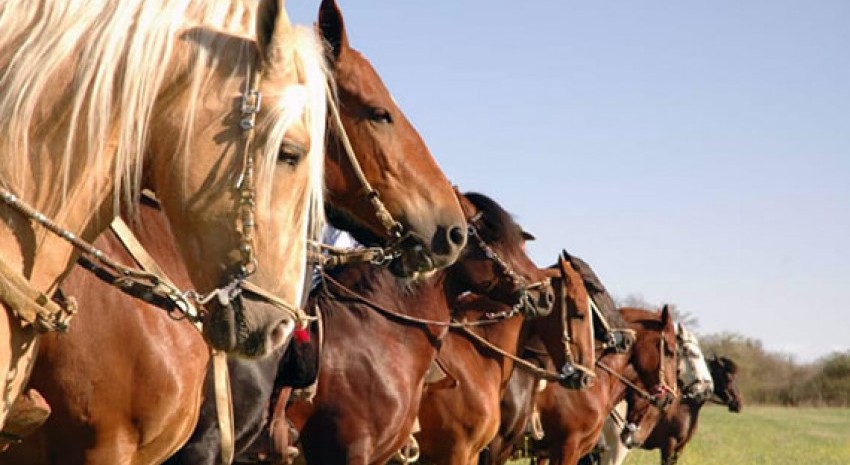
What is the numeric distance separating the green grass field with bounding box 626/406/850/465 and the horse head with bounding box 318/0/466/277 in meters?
16.5

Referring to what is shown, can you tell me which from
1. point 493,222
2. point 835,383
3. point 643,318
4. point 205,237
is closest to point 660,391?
point 643,318

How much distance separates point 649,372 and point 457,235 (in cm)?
1086

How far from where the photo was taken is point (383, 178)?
6070 millimetres

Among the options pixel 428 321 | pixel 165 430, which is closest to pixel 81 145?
pixel 165 430

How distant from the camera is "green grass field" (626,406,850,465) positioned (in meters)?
25.4

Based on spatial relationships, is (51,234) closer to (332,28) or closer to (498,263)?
(332,28)

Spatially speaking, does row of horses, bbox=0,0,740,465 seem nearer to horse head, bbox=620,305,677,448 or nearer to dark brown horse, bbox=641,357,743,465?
horse head, bbox=620,305,677,448

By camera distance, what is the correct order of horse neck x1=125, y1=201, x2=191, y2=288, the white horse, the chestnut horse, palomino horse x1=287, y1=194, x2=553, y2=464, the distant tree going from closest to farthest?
horse neck x1=125, y1=201, x2=191, y2=288, palomino horse x1=287, y1=194, x2=553, y2=464, the chestnut horse, the white horse, the distant tree

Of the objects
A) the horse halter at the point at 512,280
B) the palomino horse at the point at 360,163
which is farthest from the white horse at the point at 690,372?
the palomino horse at the point at 360,163

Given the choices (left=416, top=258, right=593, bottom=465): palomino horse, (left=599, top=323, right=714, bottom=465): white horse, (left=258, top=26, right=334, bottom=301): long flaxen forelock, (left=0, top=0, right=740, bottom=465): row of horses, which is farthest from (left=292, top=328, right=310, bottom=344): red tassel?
(left=599, top=323, right=714, bottom=465): white horse

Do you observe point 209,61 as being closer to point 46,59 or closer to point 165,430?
point 46,59

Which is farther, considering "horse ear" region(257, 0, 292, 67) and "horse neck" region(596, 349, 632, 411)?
"horse neck" region(596, 349, 632, 411)

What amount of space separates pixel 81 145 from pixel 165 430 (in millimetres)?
1770

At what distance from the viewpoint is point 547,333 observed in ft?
39.7
